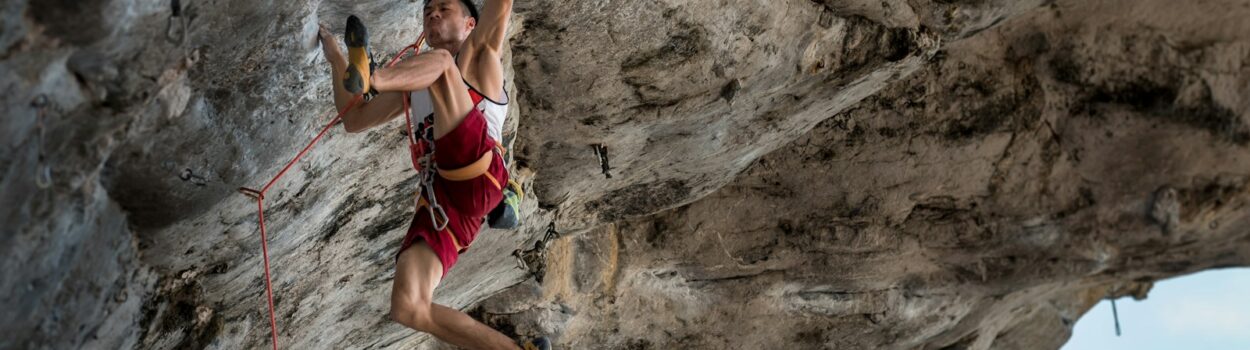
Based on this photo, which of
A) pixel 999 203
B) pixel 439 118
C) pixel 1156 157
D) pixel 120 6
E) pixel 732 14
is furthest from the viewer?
pixel 999 203

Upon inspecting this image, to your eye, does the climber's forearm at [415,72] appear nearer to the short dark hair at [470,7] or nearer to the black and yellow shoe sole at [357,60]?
the black and yellow shoe sole at [357,60]

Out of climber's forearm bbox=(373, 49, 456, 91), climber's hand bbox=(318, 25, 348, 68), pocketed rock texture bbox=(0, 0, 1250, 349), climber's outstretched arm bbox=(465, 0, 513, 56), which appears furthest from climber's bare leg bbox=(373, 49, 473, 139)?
pocketed rock texture bbox=(0, 0, 1250, 349)

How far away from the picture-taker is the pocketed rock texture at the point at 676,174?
11.6ft

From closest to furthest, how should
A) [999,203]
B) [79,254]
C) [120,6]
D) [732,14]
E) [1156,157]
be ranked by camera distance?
[120,6]
[79,254]
[732,14]
[1156,157]
[999,203]

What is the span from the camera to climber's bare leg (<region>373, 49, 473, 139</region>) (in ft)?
12.6

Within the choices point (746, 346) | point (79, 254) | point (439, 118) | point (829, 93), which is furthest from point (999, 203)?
point (79, 254)

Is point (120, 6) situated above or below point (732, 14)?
above

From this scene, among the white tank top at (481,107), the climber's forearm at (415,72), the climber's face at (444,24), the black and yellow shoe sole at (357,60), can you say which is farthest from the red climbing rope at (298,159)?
the black and yellow shoe sole at (357,60)

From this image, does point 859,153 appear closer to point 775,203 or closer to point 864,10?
point 775,203

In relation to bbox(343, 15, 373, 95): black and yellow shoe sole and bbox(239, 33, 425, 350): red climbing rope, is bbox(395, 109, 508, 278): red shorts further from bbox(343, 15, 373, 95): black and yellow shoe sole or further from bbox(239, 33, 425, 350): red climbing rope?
bbox(343, 15, 373, 95): black and yellow shoe sole

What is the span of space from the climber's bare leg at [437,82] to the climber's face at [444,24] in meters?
0.19

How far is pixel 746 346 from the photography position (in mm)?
7051

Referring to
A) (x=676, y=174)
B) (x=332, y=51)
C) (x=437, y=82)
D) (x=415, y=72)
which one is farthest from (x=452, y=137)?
(x=676, y=174)

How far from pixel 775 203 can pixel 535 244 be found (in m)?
1.31
